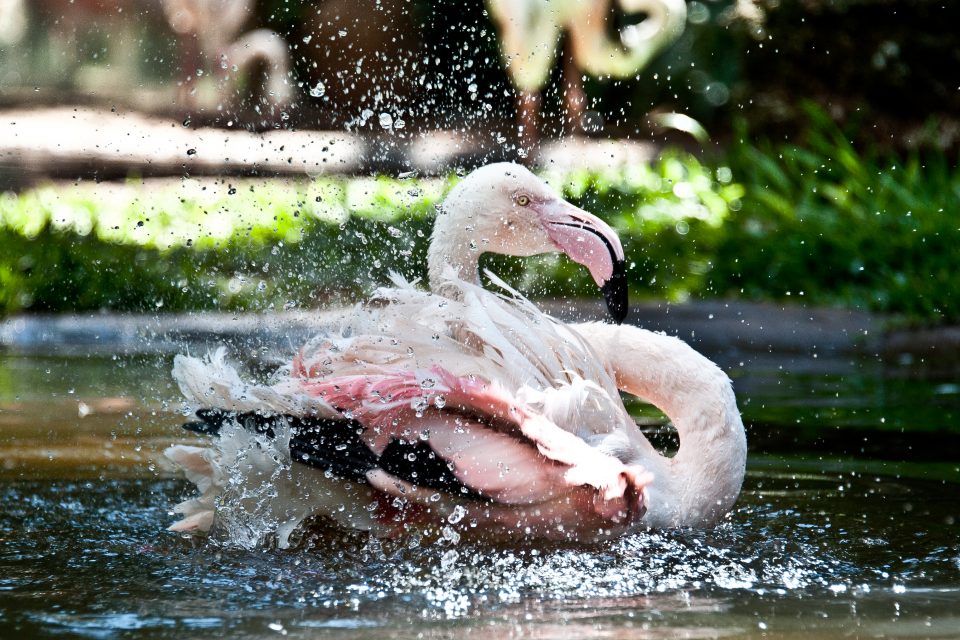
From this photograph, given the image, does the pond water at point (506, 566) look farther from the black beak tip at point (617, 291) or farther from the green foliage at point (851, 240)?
the green foliage at point (851, 240)

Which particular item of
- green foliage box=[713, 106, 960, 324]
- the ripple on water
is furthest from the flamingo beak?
green foliage box=[713, 106, 960, 324]

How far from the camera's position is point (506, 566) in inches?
140

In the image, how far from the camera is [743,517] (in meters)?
4.21

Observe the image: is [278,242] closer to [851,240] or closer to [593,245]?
[851,240]

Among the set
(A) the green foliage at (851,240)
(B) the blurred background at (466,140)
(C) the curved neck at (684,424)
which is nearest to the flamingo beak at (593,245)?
(C) the curved neck at (684,424)

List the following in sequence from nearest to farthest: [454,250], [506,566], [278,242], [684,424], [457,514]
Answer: [506,566] < [457,514] < [684,424] < [454,250] < [278,242]

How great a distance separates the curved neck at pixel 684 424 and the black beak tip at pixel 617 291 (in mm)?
169

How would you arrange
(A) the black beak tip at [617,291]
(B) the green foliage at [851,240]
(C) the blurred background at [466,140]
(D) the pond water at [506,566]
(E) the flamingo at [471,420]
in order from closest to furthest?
(D) the pond water at [506,566] < (E) the flamingo at [471,420] < (A) the black beak tip at [617,291] < (B) the green foliage at [851,240] < (C) the blurred background at [466,140]

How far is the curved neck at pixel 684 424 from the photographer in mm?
3840

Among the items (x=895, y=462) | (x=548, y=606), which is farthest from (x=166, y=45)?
(x=548, y=606)

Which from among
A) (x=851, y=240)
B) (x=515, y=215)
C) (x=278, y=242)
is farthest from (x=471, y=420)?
(x=278, y=242)

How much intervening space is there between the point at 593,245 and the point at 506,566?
40.1 inches

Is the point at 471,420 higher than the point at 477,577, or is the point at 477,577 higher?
the point at 471,420

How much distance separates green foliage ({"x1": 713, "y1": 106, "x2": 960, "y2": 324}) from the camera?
772 centimetres
